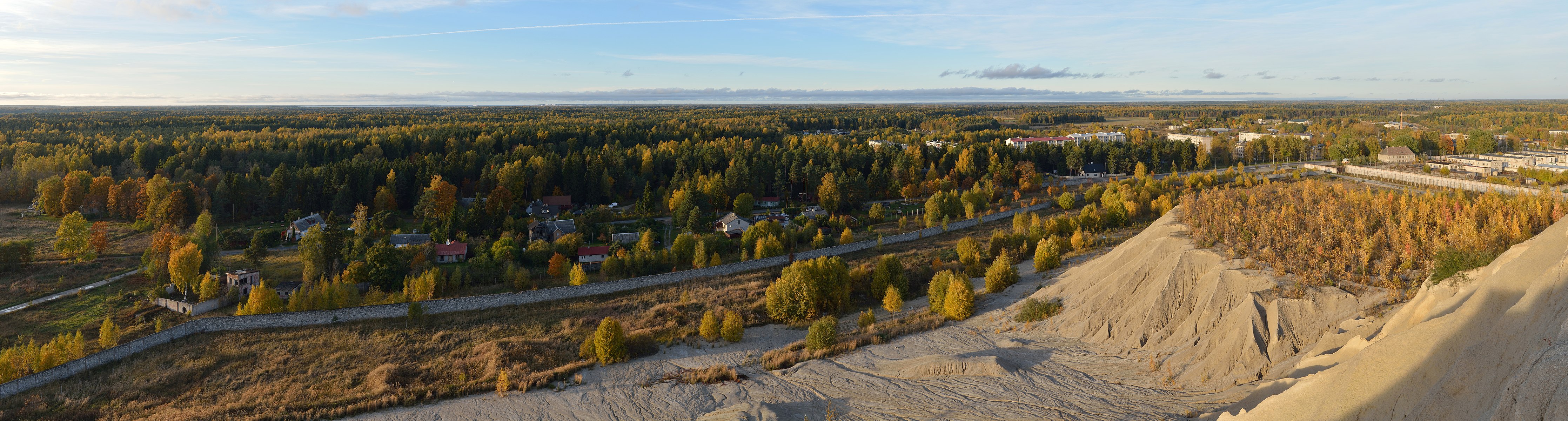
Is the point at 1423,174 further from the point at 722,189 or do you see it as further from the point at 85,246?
the point at 85,246

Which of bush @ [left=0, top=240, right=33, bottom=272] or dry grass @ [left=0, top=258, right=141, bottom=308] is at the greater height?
bush @ [left=0, top=240, right=33, bottom=272]

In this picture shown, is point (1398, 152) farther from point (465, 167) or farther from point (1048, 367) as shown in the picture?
point (465, 167)

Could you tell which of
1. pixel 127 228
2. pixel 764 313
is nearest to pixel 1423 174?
pixel 764 313

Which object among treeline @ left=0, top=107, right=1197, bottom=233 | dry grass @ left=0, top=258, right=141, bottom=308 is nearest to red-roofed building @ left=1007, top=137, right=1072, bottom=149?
treeline @ left=0, top=107, right=1197, bottom=233

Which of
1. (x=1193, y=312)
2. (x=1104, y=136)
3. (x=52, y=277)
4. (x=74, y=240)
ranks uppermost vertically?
(x=1104, y=136)

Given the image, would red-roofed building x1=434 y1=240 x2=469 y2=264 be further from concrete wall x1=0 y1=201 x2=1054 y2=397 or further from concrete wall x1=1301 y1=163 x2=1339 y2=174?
concrete wall x1=1301 y1=163 x2=1339 y2=174

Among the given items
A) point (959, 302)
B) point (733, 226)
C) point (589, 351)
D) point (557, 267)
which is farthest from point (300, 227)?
point (959, 302)

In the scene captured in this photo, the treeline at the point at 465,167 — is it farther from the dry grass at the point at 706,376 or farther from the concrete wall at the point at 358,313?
the dry grass at the point at 706,376
